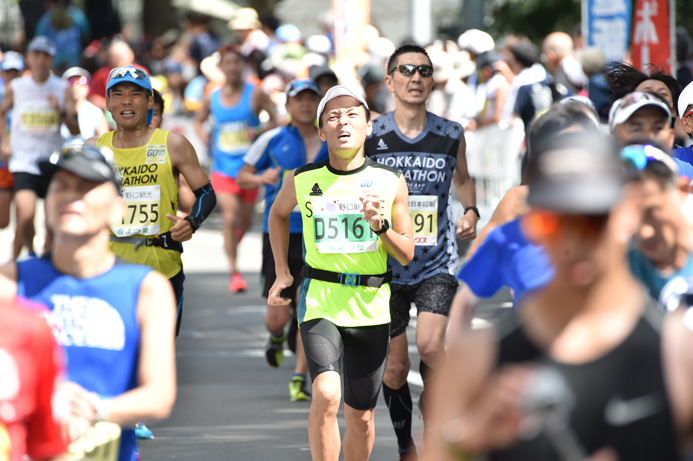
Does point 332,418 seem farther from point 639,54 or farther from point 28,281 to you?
point 639,54

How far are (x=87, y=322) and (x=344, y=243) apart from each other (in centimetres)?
244

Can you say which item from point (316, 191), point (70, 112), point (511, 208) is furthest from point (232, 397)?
point (70, 112)

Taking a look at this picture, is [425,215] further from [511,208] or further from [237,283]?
[237,283]

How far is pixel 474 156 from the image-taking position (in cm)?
1402

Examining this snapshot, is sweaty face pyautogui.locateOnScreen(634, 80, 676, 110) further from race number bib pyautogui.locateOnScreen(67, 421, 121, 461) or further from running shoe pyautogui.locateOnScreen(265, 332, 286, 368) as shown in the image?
race number bib pyautogui.locateOnScreen(67, 421, 121, 461)

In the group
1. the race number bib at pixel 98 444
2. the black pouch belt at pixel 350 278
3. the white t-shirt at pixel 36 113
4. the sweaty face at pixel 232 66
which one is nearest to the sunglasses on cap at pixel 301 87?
the black pouch belt at pixel 350 278

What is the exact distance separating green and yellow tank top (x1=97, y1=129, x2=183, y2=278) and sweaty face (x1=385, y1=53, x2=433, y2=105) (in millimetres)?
1301

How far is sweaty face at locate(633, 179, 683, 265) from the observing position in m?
3.78

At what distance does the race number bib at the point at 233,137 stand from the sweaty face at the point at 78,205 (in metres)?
9.58

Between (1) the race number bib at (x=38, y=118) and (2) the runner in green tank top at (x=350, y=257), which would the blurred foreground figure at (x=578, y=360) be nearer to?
(2) the runner in green tank top at (x=350, y=257)

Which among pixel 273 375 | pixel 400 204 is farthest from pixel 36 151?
pixel 400 204

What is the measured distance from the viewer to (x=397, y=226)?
6059mm

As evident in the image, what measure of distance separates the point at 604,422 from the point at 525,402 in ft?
0.56

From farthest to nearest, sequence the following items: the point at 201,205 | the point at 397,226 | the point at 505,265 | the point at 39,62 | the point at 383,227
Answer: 1. the point at 39,62
2. the point at 201,205
3. the point at 397,226
4. the point at 383,227
5. the point at 505,265
